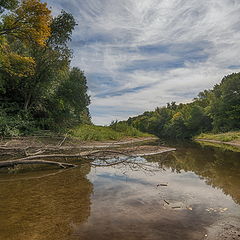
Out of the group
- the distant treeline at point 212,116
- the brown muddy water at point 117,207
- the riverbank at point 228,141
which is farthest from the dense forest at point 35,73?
the distant treeline at point 212,116

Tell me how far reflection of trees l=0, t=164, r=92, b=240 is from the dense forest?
7.66 m

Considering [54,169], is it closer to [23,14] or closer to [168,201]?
[168,201]

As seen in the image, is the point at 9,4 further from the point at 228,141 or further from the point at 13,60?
the point at 228,141

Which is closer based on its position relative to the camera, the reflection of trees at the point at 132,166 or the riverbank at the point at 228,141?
the reflection of trees at the point at 132,166

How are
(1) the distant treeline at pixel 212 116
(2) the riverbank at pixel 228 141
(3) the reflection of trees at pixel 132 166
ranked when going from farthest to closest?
(1) the distant treeline at pixel 212 116 → (2) the riverbank at pixel 228 141 → (3) the reflection of trees at pixel 132 166

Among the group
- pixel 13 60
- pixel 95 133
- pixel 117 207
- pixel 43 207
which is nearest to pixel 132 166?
pixel 117 207

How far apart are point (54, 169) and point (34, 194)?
352cm

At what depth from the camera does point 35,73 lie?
18250 millimetres

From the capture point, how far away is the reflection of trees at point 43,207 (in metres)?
3.73

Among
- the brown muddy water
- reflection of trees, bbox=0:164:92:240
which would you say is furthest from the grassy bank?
reflection of trees, bbox=0:164:92:240

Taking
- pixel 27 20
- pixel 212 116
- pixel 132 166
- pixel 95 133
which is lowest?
pixel 132 166

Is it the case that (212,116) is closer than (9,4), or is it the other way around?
(9,4)

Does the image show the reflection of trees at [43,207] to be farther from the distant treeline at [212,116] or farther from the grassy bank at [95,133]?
the distant treeline at [212,116]

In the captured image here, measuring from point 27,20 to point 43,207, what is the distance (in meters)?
13.0
